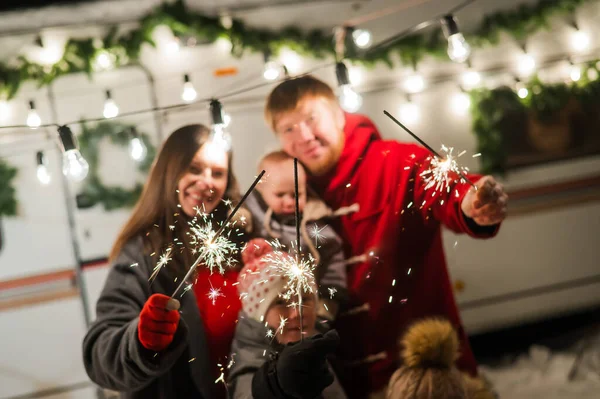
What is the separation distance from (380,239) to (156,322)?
1302 millimetres

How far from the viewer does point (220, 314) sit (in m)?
2.52

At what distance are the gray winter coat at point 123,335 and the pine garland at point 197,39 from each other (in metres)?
1.26

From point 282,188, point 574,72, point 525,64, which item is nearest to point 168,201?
point 282,188

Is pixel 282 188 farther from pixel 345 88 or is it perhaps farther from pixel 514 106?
pixel 514 106

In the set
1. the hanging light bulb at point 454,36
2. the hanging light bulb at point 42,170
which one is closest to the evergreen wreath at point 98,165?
the hanging light bulb at point 42,170

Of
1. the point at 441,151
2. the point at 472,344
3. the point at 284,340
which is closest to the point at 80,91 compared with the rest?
the point at 284,340

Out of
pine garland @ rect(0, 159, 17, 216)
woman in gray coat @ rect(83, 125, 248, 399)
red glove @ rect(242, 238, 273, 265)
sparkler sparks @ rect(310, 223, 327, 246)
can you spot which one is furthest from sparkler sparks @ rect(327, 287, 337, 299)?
pine garland @ rect(0, 159, 17, 216)

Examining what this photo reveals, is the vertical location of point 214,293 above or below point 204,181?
below

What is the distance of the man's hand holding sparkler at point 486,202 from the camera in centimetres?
248

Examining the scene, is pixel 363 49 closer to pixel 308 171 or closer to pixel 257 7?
pixel 257 7

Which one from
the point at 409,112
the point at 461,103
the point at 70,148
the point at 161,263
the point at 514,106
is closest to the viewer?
the point at 70,148

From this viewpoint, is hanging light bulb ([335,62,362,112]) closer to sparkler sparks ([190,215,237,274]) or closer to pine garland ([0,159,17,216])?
sparkler sparks ([190,215,237,274])

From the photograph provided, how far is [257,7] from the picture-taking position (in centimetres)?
300

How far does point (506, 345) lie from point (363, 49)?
2.30 metres
